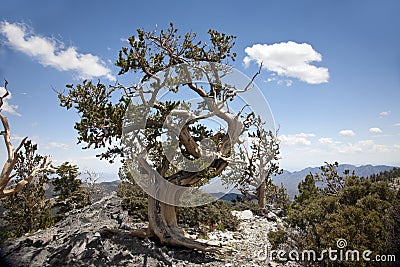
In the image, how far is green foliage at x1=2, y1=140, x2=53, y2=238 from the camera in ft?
52.0

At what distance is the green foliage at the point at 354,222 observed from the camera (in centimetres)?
612

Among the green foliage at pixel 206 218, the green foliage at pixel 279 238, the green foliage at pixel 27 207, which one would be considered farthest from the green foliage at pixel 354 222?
the green foliage at pixel 27 207

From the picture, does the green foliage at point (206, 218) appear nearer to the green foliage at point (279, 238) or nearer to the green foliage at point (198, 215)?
the green foliage at point (198, 215)

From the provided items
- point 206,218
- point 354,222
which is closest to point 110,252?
point 354,222

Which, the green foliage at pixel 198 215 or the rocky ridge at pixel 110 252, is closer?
the rocky ridge at pixel 110 252

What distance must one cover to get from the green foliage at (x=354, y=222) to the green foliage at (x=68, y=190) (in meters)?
15.3

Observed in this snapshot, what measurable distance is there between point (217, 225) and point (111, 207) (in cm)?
574

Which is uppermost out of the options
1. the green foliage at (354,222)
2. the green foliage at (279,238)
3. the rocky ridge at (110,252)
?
the green foliage at (354,222)

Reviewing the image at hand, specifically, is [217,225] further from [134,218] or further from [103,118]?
[103,118]

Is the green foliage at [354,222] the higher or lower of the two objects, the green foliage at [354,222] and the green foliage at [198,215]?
the higher

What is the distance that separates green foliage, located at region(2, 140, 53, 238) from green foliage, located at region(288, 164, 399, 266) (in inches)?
551

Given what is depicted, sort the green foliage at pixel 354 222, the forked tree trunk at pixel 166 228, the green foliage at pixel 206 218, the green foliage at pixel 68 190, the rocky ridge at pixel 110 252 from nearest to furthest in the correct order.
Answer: the green foliage at pixel 354 222
the rocky ridge at pixel 110 252
the forked tree trunk at pixel 166 228
the green foliage at pixel 206 218
the green foliage at pixel 68 190

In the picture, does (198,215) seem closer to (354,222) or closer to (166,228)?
(166,228)

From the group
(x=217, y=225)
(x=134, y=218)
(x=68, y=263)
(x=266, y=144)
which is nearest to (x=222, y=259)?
(x=68, y=263)
